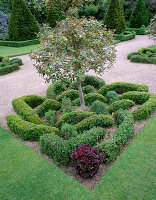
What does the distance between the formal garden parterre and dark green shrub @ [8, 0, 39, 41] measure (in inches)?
888

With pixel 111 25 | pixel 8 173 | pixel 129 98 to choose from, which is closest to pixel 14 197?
pixel 8 173

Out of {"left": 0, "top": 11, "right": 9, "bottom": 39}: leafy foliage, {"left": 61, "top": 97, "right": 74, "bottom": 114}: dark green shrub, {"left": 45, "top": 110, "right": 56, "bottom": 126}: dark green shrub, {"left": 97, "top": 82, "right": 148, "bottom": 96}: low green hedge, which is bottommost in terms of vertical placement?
{"left": 45, "top": 110, "right": 56, "bottom": 126}: dark green shrub

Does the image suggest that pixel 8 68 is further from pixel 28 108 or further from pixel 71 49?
pixel 71 49

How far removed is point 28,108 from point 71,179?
166 inches

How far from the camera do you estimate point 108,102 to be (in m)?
8.76

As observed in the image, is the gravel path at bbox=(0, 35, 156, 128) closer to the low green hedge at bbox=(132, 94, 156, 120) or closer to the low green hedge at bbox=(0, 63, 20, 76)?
the low green hedge at bbox=(0, 63, 20, 76)

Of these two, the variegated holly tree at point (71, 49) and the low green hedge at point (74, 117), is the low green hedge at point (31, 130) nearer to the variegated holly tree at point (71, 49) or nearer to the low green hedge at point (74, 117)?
the low green hedge at point (74, 117)

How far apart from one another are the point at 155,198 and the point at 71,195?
2.01 m

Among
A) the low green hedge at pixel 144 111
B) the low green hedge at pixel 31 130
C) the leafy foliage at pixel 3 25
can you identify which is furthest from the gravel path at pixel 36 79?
the leafy foliage at pixel 3 25

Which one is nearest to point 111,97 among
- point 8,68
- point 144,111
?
point 144,111

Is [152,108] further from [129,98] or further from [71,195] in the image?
[71,195]

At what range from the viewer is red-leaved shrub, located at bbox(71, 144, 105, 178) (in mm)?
4434

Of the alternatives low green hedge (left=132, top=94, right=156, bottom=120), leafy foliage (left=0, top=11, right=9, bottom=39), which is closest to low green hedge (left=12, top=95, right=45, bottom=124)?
low green hedge (left=132, top=94, right=156, bottom=120)

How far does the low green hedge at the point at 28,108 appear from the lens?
7.02 m
